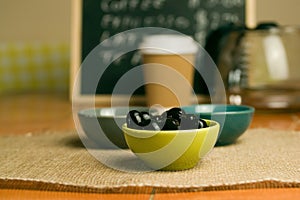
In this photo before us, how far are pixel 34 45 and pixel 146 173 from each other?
1377 millimetres

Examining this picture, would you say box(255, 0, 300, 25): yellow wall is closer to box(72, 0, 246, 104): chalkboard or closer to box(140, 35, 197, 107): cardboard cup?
box(72, 0, 246, 104): chalkboard

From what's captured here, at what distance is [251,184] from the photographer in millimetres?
600

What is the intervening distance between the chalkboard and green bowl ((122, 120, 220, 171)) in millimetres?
885

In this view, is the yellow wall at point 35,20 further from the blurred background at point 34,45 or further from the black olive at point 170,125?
the black olive at point 170,125

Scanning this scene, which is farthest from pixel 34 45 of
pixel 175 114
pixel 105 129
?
pixel 175 114

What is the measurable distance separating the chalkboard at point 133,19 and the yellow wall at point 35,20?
37cm

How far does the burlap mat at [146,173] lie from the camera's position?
60 centimetres

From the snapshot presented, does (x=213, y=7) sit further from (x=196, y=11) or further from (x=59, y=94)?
(x=59, y=94)

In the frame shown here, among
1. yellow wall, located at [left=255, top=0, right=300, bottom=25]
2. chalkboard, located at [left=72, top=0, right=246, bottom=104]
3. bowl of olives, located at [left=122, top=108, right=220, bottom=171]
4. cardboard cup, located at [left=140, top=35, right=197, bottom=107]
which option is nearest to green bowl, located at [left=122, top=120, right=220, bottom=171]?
bowl of olives, located at [left=122, top=108, right=220, bottom=171]

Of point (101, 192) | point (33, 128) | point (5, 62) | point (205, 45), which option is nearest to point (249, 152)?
point (101, 192)

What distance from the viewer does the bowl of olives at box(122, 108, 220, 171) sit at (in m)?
0.65

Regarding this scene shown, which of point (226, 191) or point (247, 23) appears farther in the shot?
point (247, 23)

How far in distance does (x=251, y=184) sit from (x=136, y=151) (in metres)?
0.15

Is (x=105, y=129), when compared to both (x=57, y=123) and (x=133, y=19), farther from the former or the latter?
(x=133, y=19)
